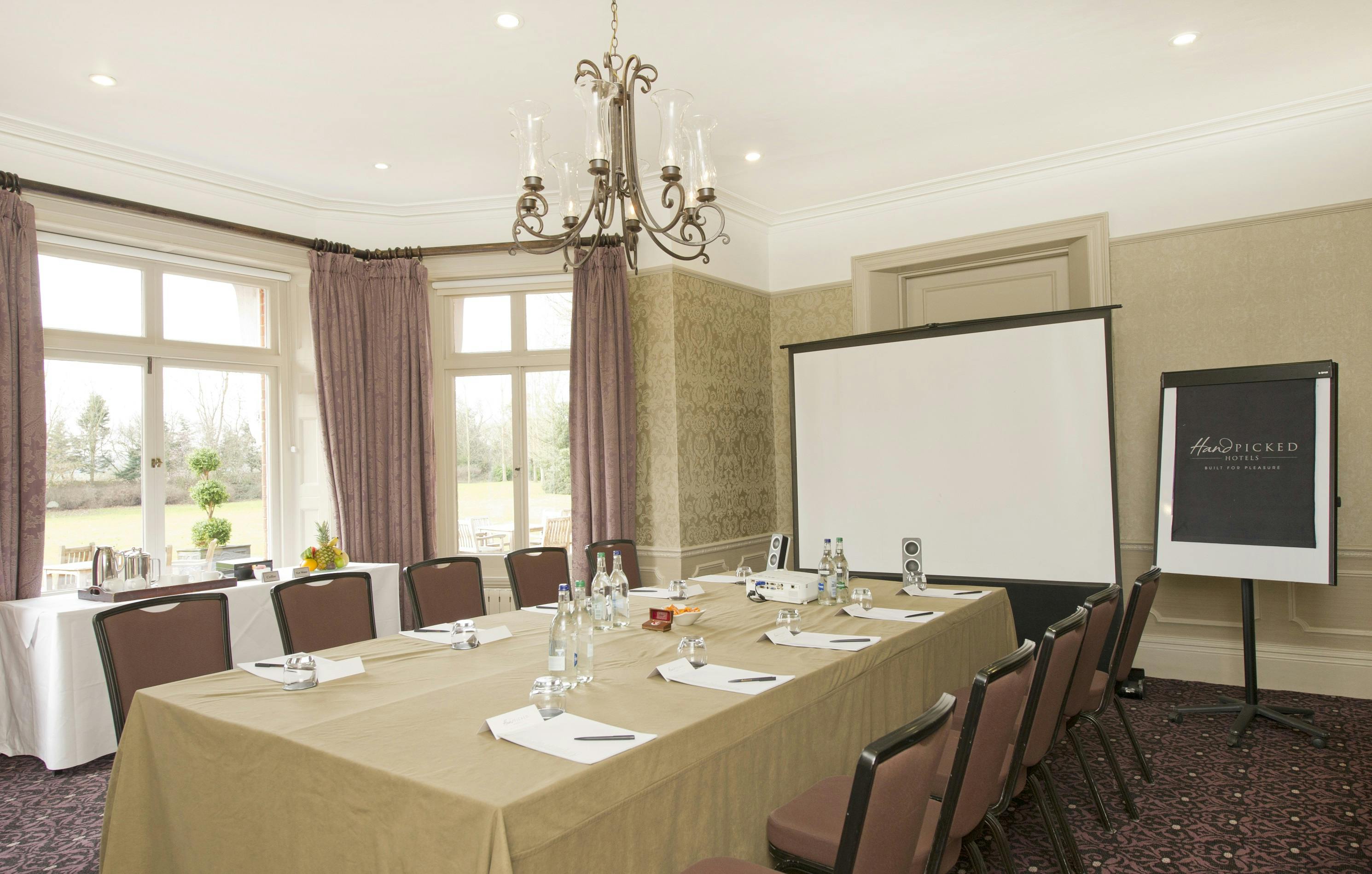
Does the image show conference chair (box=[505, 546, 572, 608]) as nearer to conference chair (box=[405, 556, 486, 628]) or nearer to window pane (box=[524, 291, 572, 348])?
conference chair (box=[405, 556, 486, 628])

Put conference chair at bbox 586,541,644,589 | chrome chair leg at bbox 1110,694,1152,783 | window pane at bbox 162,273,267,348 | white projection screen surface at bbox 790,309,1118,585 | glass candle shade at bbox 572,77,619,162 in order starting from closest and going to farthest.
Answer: glass candle shade at bbox 572,77,619,162
chrome chair leg at bbox 1110,694,1152,783
conference chair at bbox 586,541,644,589
white projection screen surface at bbox 790,309,1118,585
window pane at bbox 162,273,267,348

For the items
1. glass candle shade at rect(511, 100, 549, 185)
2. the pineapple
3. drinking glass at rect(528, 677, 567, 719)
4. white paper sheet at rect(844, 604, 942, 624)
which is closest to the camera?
drinking glass at rect(528, 677, 567, 719)

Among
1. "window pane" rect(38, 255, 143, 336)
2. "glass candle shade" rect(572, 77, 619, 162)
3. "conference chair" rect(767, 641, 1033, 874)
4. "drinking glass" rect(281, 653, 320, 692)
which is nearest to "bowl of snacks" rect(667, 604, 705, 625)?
"conference chair" rect(767, 641, 1033, 874)

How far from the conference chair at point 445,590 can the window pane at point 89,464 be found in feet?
7.32

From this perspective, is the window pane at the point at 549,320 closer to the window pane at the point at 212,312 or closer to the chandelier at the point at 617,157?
the window pane at the point at 212,312

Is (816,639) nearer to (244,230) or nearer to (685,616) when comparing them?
(685,616)

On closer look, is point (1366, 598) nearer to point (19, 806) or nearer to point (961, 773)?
point (961, 773)

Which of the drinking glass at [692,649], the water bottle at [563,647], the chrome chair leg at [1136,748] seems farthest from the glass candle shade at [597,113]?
the chrome chair leg at [1136,748]

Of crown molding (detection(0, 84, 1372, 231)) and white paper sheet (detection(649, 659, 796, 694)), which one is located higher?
crown molding (detection(0, 84, 1372, 231))

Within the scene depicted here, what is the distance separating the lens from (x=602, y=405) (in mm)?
5457

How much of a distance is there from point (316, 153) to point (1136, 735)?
18.0 ft

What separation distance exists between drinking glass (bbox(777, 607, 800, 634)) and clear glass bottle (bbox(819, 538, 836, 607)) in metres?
0.33

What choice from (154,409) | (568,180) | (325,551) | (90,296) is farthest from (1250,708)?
(90,296)

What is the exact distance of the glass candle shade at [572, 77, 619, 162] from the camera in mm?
2613
